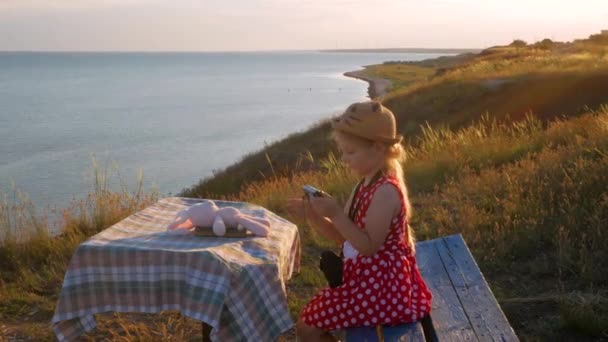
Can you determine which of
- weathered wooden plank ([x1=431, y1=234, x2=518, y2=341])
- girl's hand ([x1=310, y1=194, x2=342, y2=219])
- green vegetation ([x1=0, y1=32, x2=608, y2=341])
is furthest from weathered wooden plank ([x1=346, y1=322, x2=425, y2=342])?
green vegetation ([x1=0, y1=32, x2=608, y2=341])

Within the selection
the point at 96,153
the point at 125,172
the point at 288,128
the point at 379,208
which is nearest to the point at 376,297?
the point at 379,208

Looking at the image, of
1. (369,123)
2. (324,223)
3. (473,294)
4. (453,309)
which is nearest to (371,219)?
(324,223)

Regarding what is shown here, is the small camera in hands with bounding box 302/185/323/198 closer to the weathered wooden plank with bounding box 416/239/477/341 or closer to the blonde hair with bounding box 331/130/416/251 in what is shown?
the blonde hair with bounding box 331/130/416/251

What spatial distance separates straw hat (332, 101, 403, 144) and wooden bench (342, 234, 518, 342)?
0.92m

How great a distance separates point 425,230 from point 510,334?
3.74 metres

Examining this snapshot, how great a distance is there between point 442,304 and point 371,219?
0.78 metres

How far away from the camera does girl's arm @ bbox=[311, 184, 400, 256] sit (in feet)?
11.0

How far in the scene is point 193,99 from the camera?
73562 millimetres

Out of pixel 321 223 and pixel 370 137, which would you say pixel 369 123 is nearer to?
pixel 370 137

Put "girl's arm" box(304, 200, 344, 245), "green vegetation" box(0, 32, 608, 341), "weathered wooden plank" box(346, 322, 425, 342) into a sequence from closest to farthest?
"weathered wooden plank" box(346, 322, 425, 342), "girl's arm" box(304, 200, 344, 245), "green vegetation" box(0, 32, 608, 341)

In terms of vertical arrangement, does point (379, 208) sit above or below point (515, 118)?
above

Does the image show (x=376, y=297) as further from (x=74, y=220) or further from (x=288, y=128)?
(x=288, y=128)

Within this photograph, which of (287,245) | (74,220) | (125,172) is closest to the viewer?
(287,245)

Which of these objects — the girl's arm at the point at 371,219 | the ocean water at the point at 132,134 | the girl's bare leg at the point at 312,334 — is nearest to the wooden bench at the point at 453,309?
the girl's bare leg at the point at 312,334
